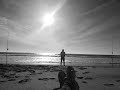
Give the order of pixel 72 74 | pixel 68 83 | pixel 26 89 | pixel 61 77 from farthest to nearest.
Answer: pixel 26 89 → pixel 61 77 → pixel 72 74 → pixel 68 83

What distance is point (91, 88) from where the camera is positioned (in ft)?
26.4

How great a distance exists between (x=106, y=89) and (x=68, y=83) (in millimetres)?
4860

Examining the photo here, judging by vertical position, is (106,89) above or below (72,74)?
below

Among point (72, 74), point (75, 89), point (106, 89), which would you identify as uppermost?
point (72, 74)

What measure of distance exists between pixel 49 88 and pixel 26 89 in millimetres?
1240

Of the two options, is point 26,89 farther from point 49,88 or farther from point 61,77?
point 61,77

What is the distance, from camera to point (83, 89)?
7793mm

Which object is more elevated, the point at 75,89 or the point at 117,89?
the point at 75,89

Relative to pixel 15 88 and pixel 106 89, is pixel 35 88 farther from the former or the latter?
pixel 106 89

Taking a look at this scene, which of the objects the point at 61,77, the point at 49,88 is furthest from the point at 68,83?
the point at 49,88

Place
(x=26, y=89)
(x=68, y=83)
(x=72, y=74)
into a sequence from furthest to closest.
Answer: (x=26, y=89) → (x=72, y=74) → (x=68, y=83)

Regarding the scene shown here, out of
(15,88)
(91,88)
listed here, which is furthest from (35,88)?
(91,88)

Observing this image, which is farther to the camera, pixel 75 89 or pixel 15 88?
pixel 15 88

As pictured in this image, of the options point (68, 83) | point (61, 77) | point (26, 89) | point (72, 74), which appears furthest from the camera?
point (26, 89)
